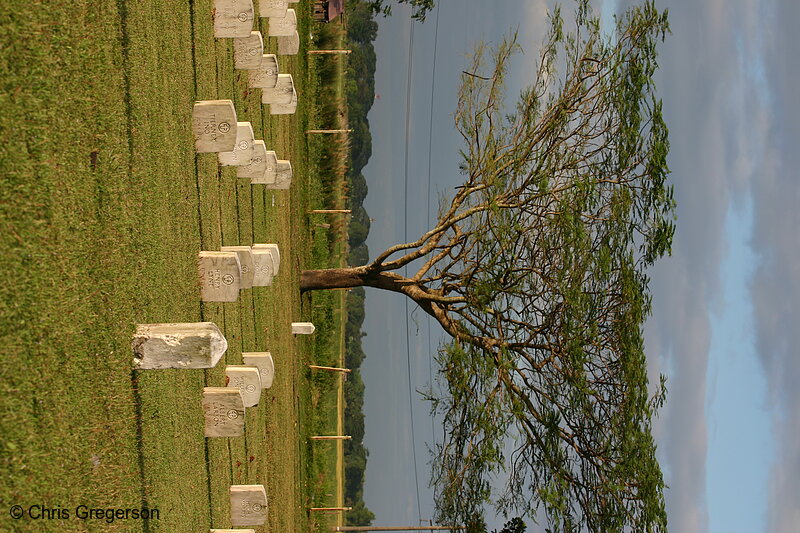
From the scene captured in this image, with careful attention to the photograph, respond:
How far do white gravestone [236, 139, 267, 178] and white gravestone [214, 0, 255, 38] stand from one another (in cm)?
224

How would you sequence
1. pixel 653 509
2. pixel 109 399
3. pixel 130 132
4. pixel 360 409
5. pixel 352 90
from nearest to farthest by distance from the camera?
pixel 109 399 → pixel 130 132 → pixel 653 509 → pixel 352 90 → pixel 360 409

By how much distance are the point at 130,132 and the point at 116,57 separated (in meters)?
0.91

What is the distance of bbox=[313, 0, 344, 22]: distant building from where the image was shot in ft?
109

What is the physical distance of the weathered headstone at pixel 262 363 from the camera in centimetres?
1548

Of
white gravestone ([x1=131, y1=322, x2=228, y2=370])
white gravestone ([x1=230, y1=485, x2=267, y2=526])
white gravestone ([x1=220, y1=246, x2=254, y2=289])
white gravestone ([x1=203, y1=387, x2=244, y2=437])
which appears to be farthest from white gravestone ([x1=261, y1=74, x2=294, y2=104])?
white gravestone ([x1=131, y1=322, x2=228, y2=370])

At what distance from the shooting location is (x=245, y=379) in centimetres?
1454

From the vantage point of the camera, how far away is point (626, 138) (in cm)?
1891

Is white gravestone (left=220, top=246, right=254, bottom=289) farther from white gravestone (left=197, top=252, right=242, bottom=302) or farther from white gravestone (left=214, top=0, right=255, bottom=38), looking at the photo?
white gravestone (left=214, top=0, right=255, bottom=38)

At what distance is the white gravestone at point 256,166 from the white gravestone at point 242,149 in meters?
0.78

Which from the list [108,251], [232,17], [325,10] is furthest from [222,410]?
[325,10]

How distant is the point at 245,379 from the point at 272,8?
906cm

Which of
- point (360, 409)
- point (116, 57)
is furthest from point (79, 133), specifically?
point (360, 409)

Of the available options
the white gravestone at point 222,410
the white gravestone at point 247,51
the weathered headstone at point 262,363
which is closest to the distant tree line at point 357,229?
the white gravestone at point 247,51

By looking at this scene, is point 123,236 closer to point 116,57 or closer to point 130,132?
point 130,132
